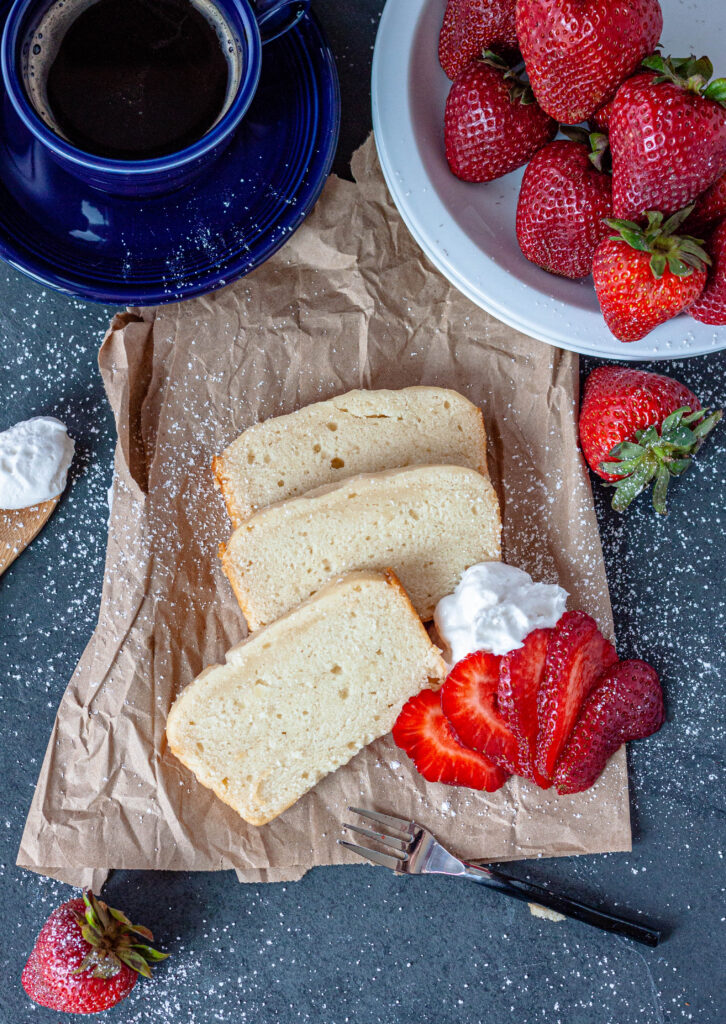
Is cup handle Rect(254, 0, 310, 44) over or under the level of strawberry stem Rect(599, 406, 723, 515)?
over

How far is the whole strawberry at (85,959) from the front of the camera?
161cm

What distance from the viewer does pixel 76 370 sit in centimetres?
170

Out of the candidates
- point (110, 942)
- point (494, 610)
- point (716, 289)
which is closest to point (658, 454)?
point (716, 289)

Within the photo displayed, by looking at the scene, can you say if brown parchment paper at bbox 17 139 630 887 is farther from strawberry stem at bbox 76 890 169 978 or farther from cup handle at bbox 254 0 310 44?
cup handle at bbox 254 0 310 44

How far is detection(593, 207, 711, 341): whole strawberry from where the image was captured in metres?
1.31

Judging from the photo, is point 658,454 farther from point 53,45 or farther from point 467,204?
point 53,45

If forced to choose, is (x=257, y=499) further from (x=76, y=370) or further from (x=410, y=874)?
(x=410, y=874)

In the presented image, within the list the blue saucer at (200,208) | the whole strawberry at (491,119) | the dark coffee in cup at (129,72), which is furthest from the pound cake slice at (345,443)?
the dark coffee in cup at (129,72)

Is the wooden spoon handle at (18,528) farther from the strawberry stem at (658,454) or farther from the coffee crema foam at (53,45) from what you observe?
the strawberry stem at (658,454)

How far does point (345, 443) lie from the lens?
1618 mm

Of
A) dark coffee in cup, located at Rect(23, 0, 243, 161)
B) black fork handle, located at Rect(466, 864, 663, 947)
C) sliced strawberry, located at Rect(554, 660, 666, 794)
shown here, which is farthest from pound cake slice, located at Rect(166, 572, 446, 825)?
dark coffee in cup, located at Rect(23, 0, 243, 161)

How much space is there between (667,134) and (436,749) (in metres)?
1.11

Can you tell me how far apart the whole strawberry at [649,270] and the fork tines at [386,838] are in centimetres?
104

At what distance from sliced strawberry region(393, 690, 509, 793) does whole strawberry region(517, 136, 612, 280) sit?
2.84 feet
